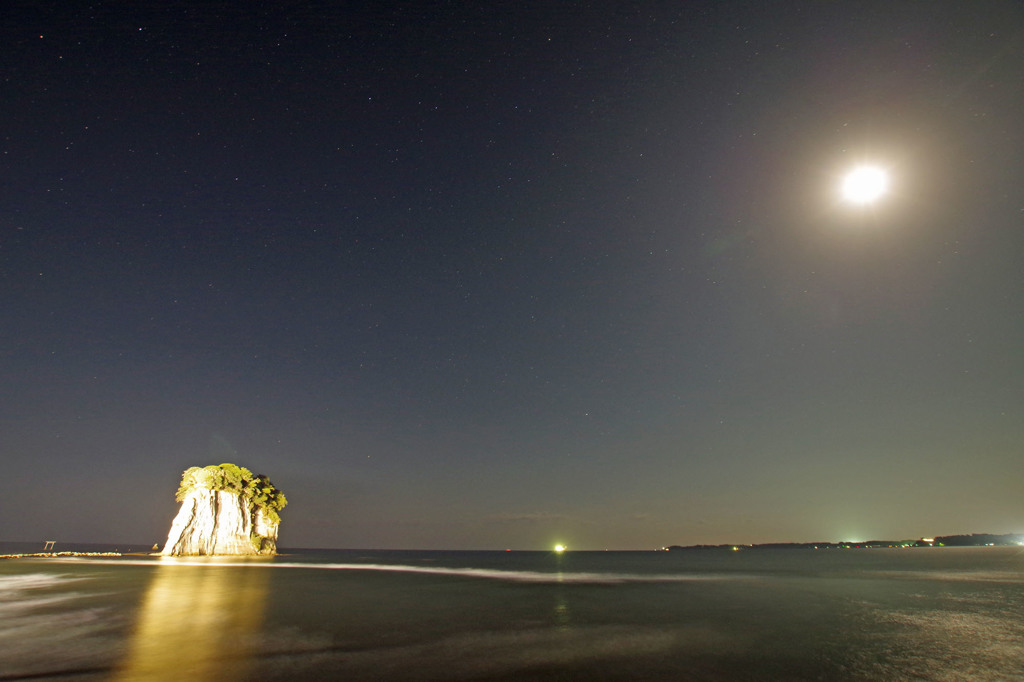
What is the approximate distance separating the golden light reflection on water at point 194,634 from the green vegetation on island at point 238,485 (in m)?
49.5

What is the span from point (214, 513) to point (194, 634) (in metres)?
70.6

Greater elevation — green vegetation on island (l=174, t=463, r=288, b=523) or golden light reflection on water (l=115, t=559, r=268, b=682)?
green vegetation on island (l=174, t=463, r=288, b=523)

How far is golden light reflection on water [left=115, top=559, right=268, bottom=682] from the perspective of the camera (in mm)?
12180

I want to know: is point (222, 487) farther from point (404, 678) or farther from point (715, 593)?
point (404, 678)

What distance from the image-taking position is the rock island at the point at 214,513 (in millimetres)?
73562

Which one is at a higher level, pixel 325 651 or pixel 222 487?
pixel 222 487

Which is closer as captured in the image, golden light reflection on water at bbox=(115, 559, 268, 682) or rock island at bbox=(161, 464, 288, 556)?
golden light reflection on water at bbox=(115, 559, 268, 682)

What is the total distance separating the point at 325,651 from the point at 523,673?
21.1 feet

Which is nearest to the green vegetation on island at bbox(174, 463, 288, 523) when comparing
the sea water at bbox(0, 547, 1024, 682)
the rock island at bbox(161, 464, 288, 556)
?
the rock island at bbox(161, 464, 288, 556)

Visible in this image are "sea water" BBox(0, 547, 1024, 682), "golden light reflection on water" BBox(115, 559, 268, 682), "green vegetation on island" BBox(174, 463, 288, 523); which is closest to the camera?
"golden light reflection on water" BBox(115, 559, 268, 682)

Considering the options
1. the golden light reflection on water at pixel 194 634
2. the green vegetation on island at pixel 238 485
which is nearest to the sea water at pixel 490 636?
the golden light reflection on water at pixel 194 634

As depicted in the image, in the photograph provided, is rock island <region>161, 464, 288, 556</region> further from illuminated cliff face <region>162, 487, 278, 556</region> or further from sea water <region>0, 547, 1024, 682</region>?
sea water <region>0, 547, 1024, 682</region>

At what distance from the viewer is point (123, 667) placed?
1246 centimetres

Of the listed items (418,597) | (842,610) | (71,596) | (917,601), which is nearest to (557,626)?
(418,597)
